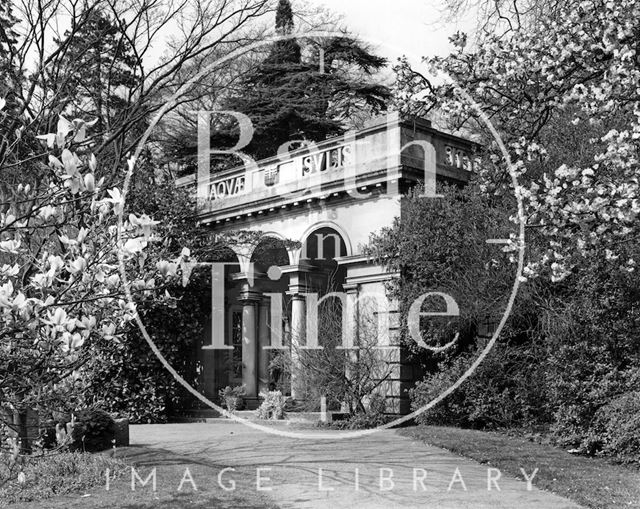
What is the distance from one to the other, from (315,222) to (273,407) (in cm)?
450

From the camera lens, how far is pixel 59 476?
392 inches

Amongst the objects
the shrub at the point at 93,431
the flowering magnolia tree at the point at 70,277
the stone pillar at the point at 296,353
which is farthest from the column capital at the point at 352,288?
the flowering magnolia tree at the point at 70,277

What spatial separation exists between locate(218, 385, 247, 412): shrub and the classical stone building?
427 millimetres

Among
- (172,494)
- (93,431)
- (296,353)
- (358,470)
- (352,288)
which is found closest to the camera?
(172,494)

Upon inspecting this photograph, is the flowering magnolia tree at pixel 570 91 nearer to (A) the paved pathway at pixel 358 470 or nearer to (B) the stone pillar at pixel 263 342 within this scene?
(A) the paved pathway at pixel 358 470

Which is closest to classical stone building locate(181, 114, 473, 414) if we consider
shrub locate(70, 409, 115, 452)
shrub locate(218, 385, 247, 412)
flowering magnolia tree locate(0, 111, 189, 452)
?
shrub locate(218, 385, 247, 412)

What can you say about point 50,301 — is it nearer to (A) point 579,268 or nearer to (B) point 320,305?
(A) point 579,268

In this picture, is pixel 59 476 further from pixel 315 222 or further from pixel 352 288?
pixel 315 222

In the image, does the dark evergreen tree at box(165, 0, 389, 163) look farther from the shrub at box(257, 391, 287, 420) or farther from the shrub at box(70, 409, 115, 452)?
the shrub at box(70, 409, 115, 452)

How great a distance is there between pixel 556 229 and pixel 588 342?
4973mm

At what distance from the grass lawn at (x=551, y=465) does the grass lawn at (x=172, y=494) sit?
11.3ft

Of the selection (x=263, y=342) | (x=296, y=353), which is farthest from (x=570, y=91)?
(x=263, y=342)

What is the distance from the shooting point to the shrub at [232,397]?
65.7 feet

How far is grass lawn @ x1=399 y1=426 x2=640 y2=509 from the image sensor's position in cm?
884
